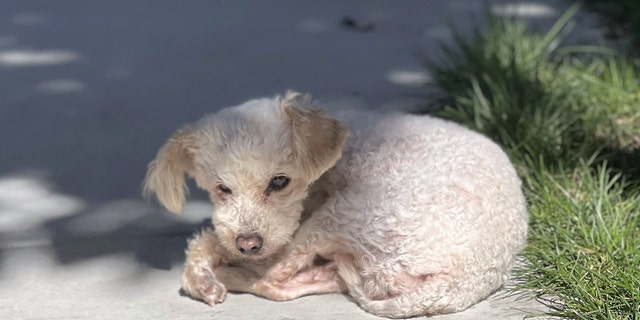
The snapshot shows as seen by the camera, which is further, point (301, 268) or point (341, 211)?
point (301, 268)

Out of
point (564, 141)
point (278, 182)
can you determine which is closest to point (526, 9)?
point (564, 141)

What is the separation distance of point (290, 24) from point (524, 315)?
3122mm

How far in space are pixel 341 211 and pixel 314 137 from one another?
297 mm

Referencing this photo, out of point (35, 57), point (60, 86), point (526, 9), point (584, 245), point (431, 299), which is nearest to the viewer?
point (431, 299)

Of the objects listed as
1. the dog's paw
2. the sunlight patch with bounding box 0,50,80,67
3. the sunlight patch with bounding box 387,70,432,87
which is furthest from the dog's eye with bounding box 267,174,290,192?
the sunlight patch with bounding box 0,50,80,67

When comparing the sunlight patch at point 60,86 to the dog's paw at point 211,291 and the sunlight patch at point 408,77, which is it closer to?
the sunlight patch at point 408,77

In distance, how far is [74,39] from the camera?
20.9 feet

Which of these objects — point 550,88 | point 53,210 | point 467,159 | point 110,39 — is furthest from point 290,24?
point 467,159

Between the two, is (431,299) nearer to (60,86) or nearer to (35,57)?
(60,86)

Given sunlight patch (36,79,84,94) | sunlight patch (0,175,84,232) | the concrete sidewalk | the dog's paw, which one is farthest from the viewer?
sunlight patch (36,79,84,94)

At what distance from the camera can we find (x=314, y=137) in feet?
12.7

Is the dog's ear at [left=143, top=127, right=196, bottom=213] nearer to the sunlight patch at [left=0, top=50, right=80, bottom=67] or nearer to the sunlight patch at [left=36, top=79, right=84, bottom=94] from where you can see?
the sunlight patch at [left=36, top=79, right=84, bottom=94]

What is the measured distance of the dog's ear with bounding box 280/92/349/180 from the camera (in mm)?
3855

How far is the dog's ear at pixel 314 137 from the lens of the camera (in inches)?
152
